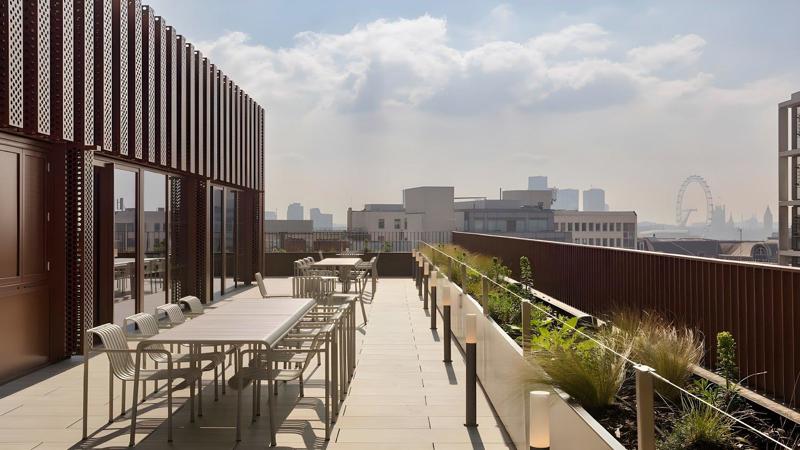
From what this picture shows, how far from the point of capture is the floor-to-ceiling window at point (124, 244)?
33.1 ft

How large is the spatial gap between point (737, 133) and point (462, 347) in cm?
15861

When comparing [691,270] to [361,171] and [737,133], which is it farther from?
[737,133]

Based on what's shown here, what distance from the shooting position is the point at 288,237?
25406 mm

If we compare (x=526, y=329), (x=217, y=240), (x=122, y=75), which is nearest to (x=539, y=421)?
(x=526, y=329)

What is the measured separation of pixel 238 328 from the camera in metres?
5.57

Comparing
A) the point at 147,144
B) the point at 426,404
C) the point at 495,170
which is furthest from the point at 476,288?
the point at 495,170

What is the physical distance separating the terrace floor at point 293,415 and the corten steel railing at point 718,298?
6.15ft

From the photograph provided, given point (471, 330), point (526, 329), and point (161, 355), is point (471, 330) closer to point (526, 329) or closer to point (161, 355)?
point (526, 329)

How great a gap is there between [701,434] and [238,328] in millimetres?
3608

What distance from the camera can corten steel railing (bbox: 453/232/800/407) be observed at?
4.61 m

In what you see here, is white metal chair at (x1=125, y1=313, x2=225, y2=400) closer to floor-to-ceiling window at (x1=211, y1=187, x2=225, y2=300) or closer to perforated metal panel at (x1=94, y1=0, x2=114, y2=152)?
perforated metal panel at (x1=94, y1=0, x2=114, y2=152)

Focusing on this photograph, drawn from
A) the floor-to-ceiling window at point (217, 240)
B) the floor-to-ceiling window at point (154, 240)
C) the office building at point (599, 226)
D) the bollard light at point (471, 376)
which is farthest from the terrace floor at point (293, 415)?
the office building at point (599, 226)

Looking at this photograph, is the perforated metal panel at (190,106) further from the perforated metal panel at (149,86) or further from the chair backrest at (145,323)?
the chair backrest at (145,323)

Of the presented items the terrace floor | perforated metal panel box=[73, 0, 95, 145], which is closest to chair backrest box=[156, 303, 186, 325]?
the terrace floor
